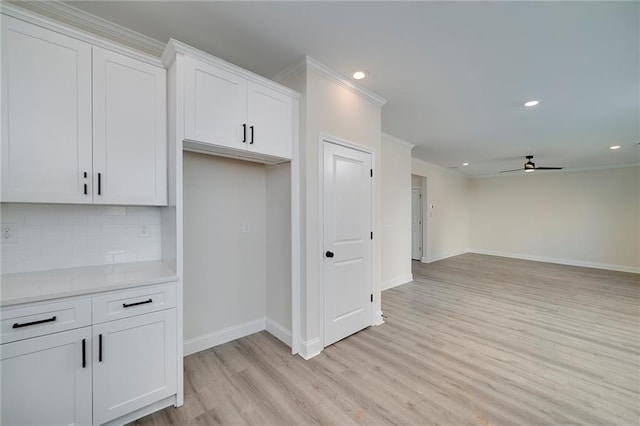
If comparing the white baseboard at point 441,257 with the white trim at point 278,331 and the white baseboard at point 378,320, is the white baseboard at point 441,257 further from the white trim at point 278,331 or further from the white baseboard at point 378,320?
the white trim at point 278,331

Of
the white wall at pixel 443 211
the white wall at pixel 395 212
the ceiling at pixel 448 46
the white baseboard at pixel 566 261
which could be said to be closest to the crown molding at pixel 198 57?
the ceiling at pixel 448 46

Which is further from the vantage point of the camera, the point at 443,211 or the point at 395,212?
the point at 443,211

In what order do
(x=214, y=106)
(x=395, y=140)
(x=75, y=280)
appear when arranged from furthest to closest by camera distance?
(x=395, y=140) < (x=214, y=106) < (x=75, y=280)

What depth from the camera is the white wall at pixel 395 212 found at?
15.4 ft

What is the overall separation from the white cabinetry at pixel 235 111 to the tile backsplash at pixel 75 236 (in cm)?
85

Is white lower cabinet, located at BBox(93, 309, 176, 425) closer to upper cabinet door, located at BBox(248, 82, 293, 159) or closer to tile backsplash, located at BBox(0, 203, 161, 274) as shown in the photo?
tile backsplash, located at BBox(0, 203, 161, 274)

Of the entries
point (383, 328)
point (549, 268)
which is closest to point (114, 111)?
point (383, 328)

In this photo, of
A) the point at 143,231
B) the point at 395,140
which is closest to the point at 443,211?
the point at 395,140

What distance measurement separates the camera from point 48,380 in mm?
1374

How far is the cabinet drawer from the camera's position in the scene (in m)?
1.52

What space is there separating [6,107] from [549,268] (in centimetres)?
960

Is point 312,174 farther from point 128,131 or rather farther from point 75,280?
point 75,280

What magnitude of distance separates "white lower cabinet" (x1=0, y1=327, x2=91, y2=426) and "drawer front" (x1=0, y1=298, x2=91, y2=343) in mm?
36

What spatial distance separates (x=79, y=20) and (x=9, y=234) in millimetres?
1636
